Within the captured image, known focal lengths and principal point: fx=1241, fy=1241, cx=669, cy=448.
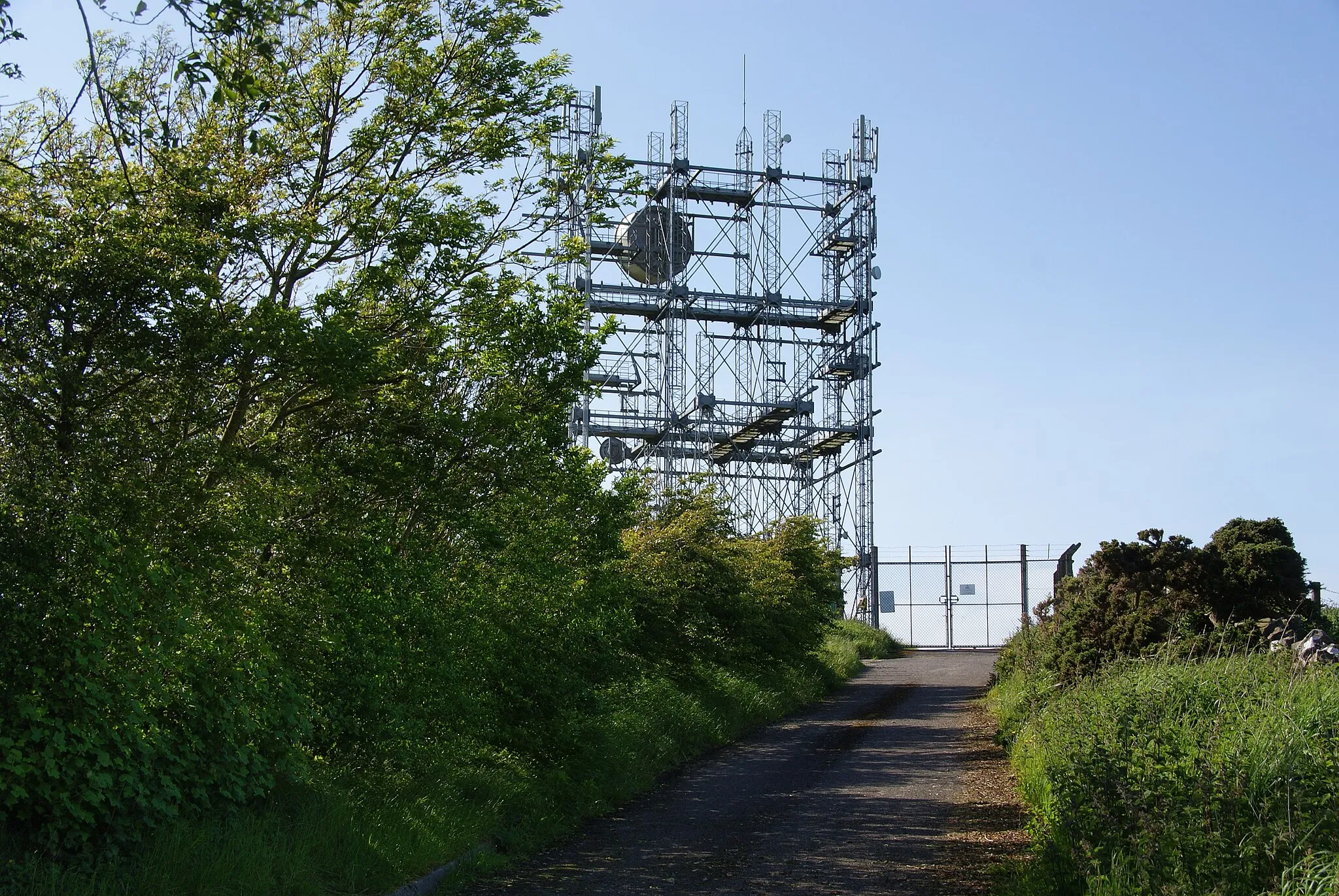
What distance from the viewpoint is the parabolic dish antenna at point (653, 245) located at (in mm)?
38938

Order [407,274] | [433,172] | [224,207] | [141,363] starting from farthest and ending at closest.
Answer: [433,172], [407,274], [224,207], [141,363]

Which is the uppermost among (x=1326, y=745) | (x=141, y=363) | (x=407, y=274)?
(x=407, y=274)

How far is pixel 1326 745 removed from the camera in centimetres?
759

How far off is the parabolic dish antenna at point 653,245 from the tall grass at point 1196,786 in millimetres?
29393

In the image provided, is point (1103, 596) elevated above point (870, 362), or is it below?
below

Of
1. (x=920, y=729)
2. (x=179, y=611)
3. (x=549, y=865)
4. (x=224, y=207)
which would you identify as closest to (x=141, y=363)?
(x=224, y=207)

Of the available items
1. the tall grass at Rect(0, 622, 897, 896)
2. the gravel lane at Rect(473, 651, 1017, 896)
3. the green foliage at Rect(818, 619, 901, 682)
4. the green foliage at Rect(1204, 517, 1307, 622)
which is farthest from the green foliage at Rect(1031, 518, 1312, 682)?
the green foliage at Rect(818, 619, 901, 682)

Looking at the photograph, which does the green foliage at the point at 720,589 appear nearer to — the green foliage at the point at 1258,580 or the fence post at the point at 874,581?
the green foliage at the point at 1258,580

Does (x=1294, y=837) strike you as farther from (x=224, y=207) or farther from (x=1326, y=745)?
(x=224, y=207)

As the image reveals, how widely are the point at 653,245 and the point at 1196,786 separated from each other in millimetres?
33172

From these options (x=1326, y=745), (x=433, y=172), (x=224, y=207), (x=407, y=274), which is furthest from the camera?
(x=433, y=172)

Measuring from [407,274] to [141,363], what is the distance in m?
3.09

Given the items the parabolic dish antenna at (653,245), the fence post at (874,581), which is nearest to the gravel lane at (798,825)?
the parabolic dish antenna at (653,245)

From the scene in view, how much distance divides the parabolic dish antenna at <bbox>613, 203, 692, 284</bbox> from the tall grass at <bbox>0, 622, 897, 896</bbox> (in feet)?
74.7
